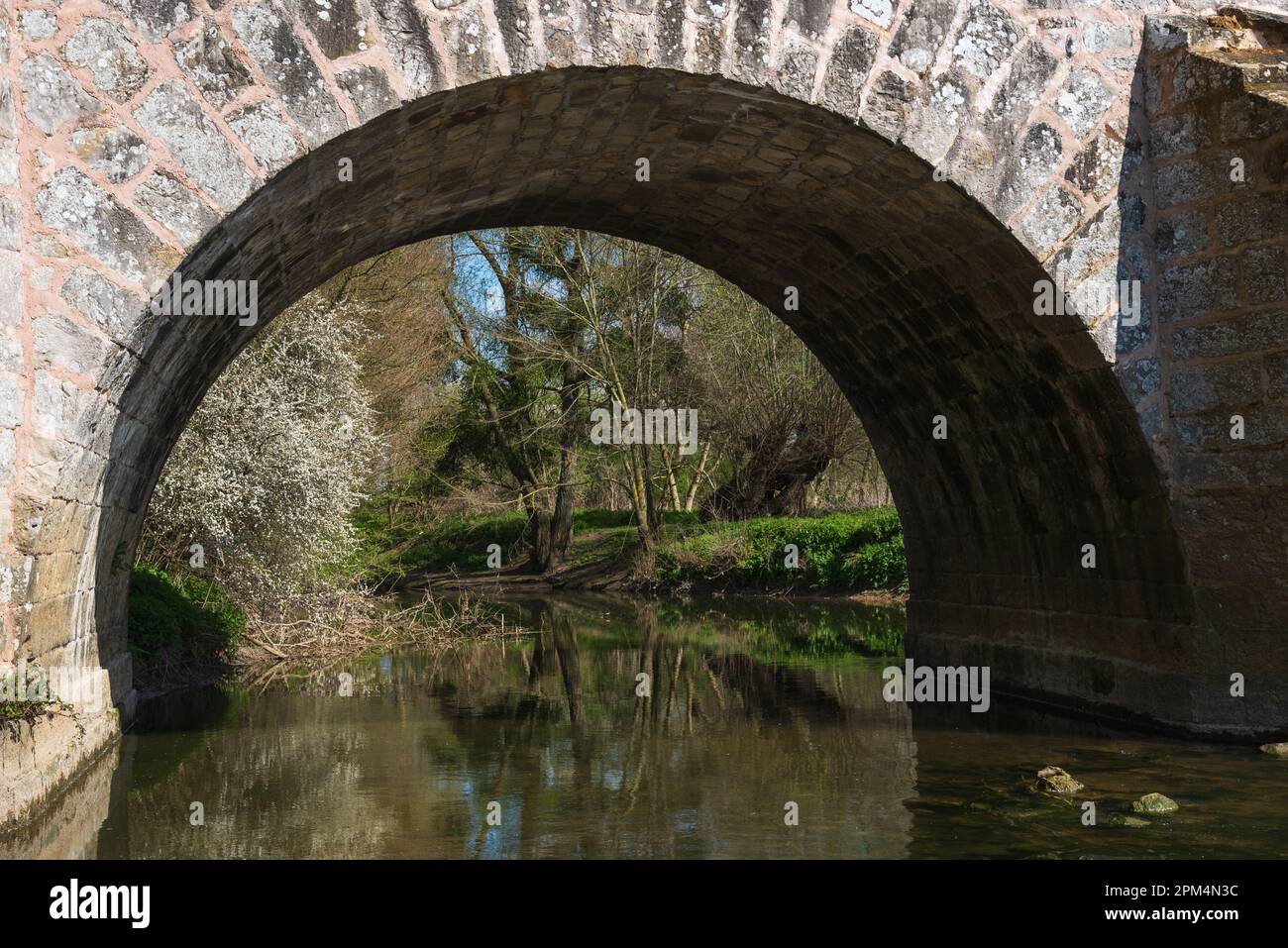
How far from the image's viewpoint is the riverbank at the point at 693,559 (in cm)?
2145

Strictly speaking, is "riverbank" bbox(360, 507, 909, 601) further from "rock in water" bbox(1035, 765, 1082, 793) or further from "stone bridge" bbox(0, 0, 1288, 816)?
"rock in water" bbox(1035, 765, 1082, 793)

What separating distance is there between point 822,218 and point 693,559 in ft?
56.5

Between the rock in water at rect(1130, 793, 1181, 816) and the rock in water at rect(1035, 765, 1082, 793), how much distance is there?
0.38m

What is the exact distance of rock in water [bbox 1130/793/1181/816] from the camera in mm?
5488

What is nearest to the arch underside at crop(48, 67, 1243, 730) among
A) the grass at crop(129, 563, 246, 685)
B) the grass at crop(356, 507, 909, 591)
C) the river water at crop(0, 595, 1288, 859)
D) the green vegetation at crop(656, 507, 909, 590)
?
the river water at crop(0, 595, 1288, 859)

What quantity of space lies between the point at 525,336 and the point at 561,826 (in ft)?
65.7

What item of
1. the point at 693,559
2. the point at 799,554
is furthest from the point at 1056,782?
the point at 693,559

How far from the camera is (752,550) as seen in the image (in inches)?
941

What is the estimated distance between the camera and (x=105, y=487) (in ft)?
20.4

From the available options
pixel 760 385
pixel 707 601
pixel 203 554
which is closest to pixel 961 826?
pixel 203 554

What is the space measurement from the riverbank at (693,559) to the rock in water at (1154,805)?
13.4 meters

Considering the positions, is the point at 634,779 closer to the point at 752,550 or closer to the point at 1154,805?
the point at 1154,805

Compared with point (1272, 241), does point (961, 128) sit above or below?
above

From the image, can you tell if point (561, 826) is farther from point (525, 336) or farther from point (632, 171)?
point (525, 336)
